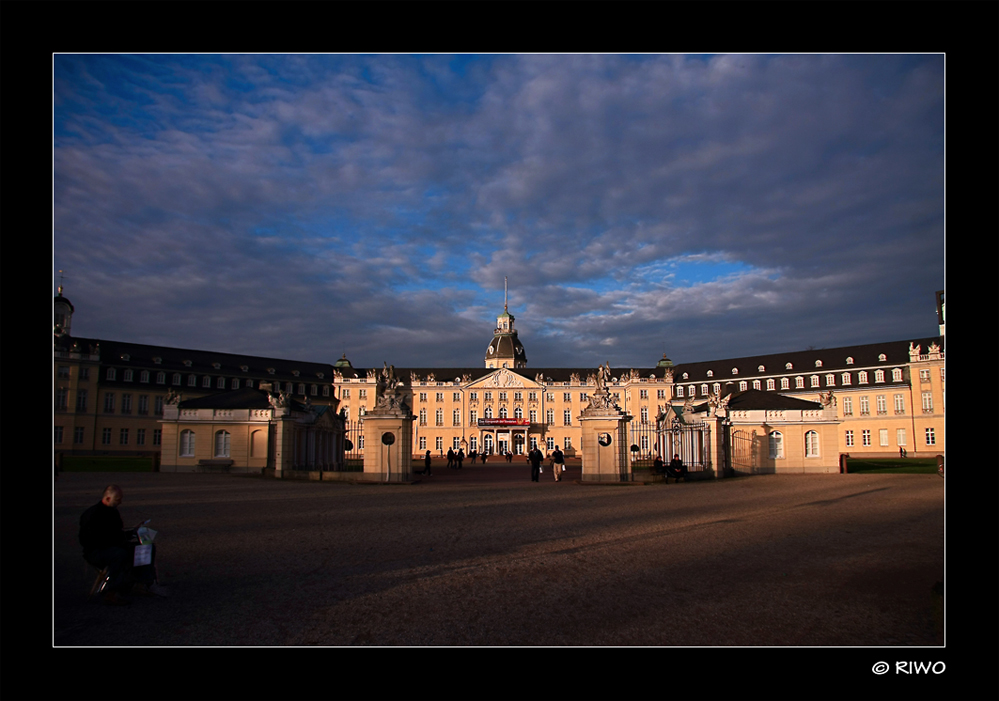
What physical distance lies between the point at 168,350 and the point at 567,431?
5594 cm

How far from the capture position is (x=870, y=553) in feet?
33.7

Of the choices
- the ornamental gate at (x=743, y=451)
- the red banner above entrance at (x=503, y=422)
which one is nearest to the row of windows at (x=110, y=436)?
the red banner above entrance at (x=503, y=422)

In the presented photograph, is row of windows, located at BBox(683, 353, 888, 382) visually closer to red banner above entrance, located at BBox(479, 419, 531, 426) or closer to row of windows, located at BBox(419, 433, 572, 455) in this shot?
row of windows, located at BBox(419, 433, 572, 455)

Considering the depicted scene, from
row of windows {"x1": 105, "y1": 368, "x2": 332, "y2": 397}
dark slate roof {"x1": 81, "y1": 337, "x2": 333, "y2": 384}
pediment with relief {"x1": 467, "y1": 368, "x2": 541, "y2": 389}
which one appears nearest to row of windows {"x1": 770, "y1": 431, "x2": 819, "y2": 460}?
row of windows {"x1": 105, "y1": 368, "x2": 332, "y2": 397}

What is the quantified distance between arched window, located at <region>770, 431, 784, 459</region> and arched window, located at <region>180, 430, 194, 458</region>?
31289 millimetres

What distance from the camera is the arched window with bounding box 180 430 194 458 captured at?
34.2m

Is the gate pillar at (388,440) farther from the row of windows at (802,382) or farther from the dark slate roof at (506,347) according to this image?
the dark slate roof at (506,347)

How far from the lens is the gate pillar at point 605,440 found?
25.4 meters

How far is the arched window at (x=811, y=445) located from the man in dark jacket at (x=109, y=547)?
106ft

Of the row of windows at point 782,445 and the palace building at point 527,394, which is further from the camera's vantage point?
the palace building at point 527,394

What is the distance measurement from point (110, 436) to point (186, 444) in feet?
143

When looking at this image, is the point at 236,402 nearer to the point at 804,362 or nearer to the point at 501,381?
the point at 501,381
